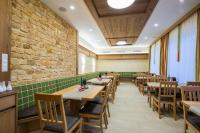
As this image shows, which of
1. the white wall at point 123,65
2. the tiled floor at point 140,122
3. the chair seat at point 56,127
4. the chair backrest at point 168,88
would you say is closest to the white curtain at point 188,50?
the chair backrest at point 168,88

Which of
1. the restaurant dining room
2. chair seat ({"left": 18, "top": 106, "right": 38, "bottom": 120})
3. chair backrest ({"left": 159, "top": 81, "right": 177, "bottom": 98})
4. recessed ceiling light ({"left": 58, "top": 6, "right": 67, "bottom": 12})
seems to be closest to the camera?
the restaurant dining room

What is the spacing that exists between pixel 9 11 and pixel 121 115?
3331mm

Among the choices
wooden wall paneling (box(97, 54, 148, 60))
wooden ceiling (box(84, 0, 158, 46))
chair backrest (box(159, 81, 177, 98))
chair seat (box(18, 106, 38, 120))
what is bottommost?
chair seat (box(18, 106, 38, 120))

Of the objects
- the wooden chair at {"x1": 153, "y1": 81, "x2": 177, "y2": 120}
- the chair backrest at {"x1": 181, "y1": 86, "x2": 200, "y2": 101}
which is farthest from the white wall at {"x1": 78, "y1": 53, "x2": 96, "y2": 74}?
the chair backrest at {"x1": 181, "y1": 86, "x2": 200, "y2": 101}

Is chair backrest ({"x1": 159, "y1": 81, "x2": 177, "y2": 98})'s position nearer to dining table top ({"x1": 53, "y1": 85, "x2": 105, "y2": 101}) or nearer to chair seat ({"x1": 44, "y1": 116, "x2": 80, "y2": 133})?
dining table top ({"x1": 53, "y1": 85, "x2": 105, "y2": 101})

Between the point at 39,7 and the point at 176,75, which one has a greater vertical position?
the point at 39,7

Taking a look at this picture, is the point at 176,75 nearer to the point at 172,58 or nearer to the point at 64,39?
the point at 172,58

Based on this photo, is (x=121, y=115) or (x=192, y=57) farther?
(x=192, y=57)

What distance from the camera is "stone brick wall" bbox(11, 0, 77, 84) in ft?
8.14

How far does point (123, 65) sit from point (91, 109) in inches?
340

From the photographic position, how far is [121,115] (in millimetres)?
3424

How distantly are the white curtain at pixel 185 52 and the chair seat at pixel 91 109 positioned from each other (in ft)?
9.74

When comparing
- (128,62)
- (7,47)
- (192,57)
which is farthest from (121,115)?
(128,62)

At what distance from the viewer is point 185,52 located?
416cm
